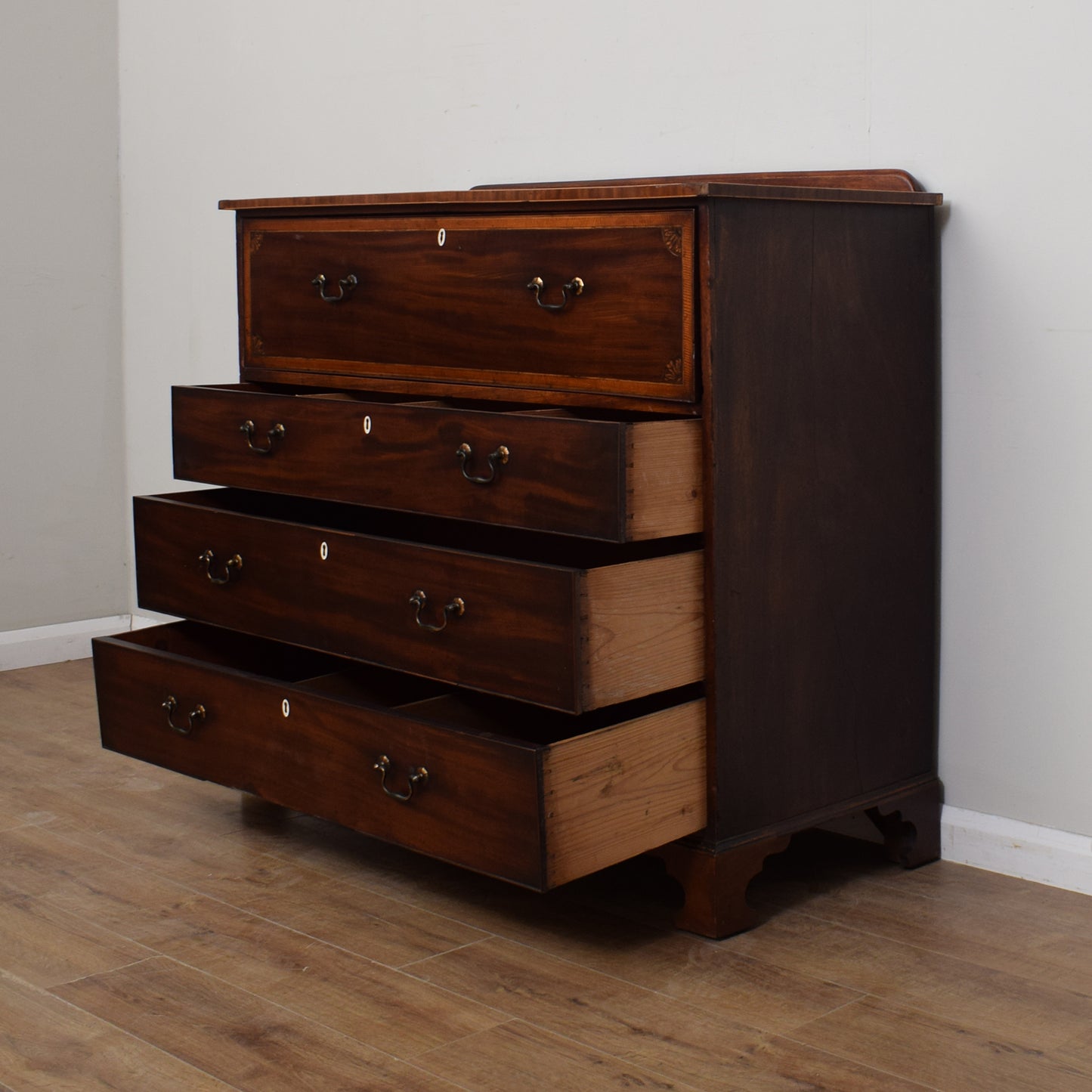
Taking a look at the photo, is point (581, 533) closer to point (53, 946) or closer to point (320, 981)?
point (320, 981)

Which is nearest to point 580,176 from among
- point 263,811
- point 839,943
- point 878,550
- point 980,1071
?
point 878,550

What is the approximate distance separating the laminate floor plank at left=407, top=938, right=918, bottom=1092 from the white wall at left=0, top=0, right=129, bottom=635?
182 centimetres

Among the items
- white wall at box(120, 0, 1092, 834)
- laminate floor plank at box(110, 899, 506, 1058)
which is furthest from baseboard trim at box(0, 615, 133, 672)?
laminate floor plank at box(110, 899, 506, 1058)

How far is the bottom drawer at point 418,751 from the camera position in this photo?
1.59 meters

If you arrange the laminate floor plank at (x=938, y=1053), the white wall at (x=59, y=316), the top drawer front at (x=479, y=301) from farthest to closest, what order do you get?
the white wall at (x=59, y=316) < the top drawer front at (x=479, y=301) < the laminate floor plank at (x=938, y=1053)

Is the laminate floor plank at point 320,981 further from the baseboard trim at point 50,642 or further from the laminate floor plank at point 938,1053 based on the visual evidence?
the baseboard trim at point 50,642

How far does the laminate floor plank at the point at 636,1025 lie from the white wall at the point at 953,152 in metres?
0.63

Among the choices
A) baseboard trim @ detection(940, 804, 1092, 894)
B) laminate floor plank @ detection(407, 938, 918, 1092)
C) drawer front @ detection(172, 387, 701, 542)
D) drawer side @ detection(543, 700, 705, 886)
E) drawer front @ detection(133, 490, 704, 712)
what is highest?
drawer front @ detection(172, 387, 701, 542)

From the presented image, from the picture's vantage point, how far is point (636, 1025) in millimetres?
1529

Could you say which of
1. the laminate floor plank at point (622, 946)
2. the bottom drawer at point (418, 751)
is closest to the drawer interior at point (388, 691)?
the bottom drawer at point (418, 751)

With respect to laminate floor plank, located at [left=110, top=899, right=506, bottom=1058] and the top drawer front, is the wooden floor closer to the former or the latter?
laminate floor plank, located at [left=110, top=899, right=506, bottom=1058]

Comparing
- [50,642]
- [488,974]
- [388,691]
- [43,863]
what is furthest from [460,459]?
[50,642]

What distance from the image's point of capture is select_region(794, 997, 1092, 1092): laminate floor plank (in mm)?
1405

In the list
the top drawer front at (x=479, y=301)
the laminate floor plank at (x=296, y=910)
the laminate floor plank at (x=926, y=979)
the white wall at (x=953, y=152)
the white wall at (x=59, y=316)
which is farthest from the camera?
the white wall at (x=59, y=316)
